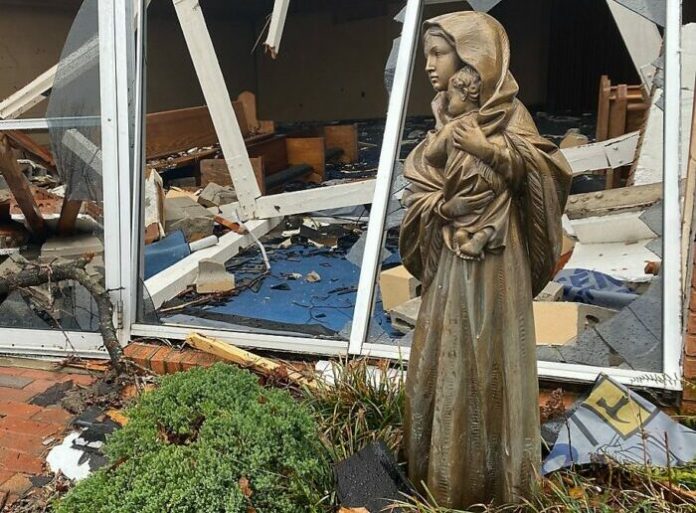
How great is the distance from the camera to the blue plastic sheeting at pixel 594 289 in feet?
10.5

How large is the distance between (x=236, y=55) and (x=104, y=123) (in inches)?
409

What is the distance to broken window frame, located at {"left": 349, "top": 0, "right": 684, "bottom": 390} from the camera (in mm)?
2629

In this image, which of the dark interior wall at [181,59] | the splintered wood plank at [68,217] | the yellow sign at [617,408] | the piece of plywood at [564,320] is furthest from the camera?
the dark interior wall at [181,59]

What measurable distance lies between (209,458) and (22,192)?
2.64 meters

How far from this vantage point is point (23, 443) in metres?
2.90

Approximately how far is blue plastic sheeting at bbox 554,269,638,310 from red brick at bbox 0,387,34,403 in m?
2.91

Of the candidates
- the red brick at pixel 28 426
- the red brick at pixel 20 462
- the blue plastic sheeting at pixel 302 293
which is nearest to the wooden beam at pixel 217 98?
the blue plastic sheeting at pixel 302 293

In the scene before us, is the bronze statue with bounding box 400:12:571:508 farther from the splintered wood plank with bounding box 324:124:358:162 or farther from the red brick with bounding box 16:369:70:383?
the splintered wood plank with bounding box 324:124:358:162

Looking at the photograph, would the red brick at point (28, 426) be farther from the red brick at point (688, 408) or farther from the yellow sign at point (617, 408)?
the red brick at point (688, 408)

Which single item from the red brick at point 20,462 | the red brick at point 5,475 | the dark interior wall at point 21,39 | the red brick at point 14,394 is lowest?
the red brick at point 5,475

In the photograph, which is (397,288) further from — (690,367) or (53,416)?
(53,416)

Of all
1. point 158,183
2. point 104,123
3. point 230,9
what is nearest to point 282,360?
point 104,123

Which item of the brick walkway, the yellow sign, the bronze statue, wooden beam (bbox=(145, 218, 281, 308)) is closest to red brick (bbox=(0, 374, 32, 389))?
the brick walkway

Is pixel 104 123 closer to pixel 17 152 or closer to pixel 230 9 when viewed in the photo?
pixel 17 152
